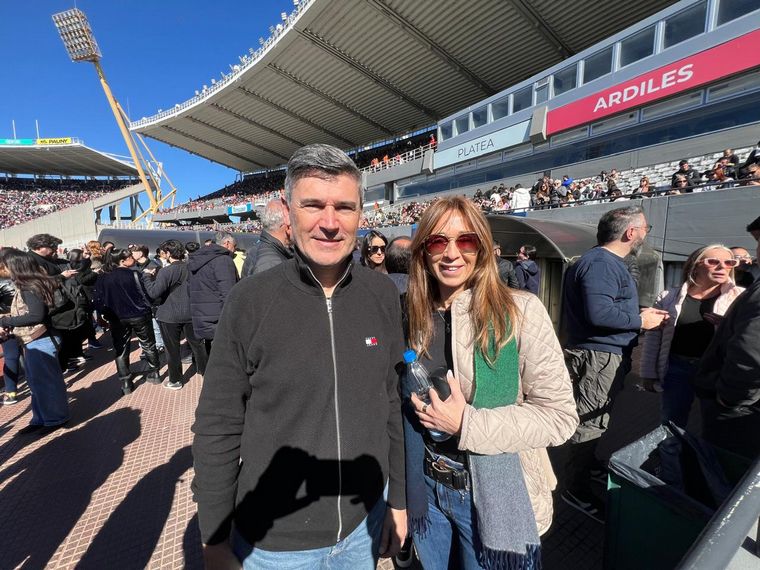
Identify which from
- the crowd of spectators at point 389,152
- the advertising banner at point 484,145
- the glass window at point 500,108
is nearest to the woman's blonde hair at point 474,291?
the advertising banner at point 484,145

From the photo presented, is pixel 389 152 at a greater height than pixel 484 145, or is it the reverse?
pixel 389 152

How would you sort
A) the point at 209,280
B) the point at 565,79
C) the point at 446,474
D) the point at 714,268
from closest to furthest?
the point at 446,474 → the point at 714,268 → the point at 209,280 → the point at 565,79

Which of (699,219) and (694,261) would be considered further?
(699,219)

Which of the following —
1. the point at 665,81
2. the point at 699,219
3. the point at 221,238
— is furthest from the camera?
the point at 665,81

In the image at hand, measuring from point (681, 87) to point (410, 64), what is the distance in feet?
63.6

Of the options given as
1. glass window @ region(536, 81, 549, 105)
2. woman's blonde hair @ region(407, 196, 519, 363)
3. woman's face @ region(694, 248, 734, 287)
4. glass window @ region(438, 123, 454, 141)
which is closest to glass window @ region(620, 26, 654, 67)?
glass window @ region(536, 81, 549, 105)

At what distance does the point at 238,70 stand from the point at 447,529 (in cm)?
3598

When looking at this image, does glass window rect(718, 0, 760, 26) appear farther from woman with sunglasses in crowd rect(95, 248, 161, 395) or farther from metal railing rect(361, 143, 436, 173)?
woman with sunglasses in crowd rect(95, 248, 161, 395)

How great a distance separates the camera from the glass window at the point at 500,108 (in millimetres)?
18359

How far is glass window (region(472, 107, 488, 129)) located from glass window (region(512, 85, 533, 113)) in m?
2.02

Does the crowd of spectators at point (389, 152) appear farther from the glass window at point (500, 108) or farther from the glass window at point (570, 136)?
the glass window at point (570, 136)

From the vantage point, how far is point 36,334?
3.49m

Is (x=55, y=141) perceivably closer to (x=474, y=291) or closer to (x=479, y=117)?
(x=479, y=117)

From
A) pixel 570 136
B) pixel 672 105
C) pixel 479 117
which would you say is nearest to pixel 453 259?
pixel 672 105
